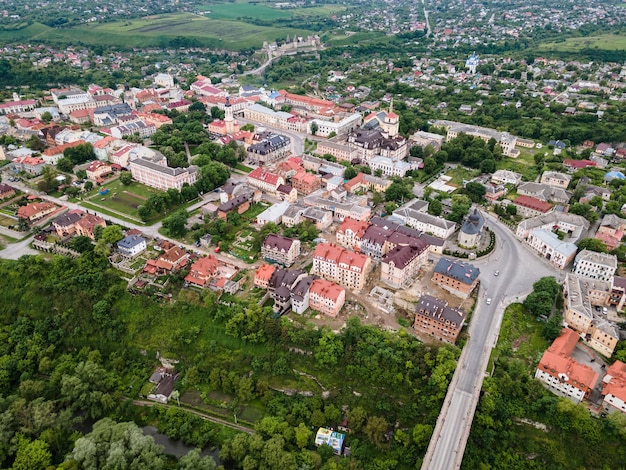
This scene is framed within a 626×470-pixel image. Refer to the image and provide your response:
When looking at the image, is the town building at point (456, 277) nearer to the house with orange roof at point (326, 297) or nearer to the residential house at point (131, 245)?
the house with orange roof at point (326, 297)

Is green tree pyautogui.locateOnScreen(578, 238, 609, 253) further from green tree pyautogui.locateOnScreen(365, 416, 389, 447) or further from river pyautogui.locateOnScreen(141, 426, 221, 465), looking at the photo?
river pyautogui.locateOnScreen(141, 426, 221, 465)

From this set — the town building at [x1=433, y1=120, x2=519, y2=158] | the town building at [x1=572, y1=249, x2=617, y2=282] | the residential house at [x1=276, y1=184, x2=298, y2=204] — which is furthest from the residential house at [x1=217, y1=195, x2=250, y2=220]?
the town building at [x1=433, y1=120, x2=519, y2=158]

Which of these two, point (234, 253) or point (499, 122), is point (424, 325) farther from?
point (499, 122)

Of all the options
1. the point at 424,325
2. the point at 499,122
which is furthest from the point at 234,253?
the point at 499,122

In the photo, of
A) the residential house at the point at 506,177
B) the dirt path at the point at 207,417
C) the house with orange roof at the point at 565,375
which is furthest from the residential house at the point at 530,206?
the dirt path at the point at 207,417

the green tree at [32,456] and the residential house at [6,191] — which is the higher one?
the residential house at [6,191]

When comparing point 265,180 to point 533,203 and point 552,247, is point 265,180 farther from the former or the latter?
point 552,247

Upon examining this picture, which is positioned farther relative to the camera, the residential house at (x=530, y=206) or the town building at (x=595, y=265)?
the residential house at (x=530, y=206)
